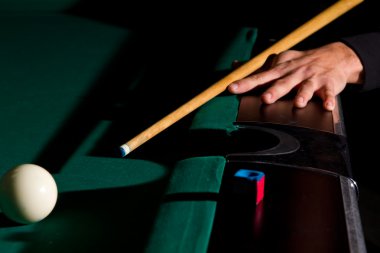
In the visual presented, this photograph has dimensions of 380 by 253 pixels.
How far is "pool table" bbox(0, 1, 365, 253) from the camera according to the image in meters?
1.02

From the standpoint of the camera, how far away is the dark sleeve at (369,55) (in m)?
1.83

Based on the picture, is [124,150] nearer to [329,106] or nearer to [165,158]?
[165,158]

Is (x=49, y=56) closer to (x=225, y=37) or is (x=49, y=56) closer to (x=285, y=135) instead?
(x=225, y=37)

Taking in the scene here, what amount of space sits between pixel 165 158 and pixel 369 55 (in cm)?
86

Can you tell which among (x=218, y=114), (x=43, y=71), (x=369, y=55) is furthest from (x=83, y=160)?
(x=369, y=55)

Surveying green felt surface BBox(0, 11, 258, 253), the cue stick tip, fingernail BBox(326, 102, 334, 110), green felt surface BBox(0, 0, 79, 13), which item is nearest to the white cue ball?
green felt surface BBox(0, 11, 258, 253)

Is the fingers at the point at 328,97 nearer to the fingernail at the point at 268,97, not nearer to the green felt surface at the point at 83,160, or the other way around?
the fingernail at the point at 268,97

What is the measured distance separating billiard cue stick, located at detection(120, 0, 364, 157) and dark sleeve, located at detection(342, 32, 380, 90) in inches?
4.3

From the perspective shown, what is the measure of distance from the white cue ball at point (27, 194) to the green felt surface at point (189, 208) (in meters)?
0.22

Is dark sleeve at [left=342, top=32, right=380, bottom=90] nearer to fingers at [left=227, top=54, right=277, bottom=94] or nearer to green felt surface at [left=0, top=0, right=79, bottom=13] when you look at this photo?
fingers at [left=227, top=54, right=277, bottom=94]

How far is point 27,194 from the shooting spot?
1.09 meters

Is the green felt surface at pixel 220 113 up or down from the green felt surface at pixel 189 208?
up

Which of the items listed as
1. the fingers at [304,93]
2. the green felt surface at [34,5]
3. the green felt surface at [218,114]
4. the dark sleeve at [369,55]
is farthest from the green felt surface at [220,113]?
the green felt surface at [34,5]

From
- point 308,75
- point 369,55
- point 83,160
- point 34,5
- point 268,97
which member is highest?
point 34,5
